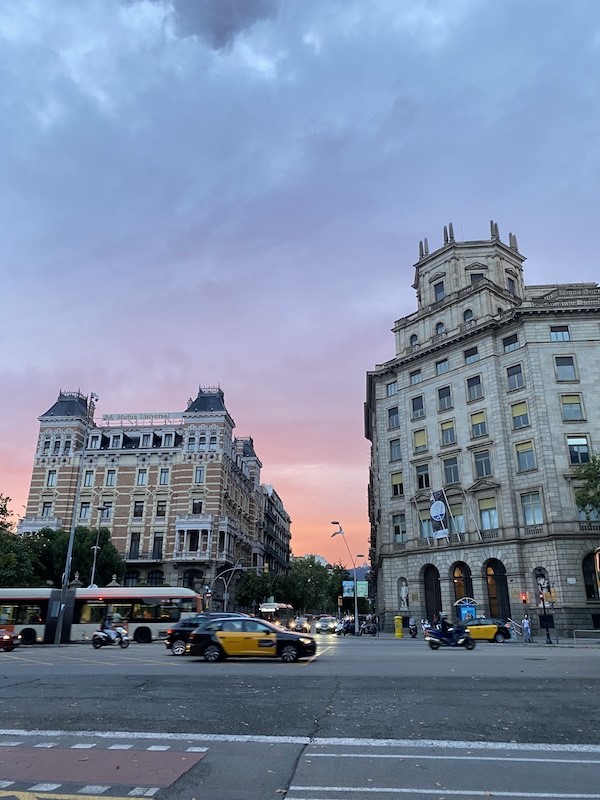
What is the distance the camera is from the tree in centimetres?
3925

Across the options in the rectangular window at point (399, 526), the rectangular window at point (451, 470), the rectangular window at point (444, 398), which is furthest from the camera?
the rectangular window at point (399, 526)

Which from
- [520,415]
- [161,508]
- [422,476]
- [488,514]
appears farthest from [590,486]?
[161,508]

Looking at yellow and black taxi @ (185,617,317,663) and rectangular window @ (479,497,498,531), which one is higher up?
rectangular window @ (479,497,498,531)

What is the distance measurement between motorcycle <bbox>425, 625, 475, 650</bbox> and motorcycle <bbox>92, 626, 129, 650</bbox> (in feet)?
51.2

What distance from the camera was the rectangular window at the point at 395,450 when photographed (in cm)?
5605

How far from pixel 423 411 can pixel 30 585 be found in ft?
129

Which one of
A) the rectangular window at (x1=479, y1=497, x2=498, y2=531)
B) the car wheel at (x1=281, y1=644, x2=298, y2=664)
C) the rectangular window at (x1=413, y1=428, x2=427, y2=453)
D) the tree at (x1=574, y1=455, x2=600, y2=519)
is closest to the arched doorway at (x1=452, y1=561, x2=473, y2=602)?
the rectangular window at (x1=479, y1=497, x2=498, y2=531)

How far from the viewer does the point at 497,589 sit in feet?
148

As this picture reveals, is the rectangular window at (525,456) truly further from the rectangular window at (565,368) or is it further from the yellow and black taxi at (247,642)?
the yellow and black taxi at (247,642)

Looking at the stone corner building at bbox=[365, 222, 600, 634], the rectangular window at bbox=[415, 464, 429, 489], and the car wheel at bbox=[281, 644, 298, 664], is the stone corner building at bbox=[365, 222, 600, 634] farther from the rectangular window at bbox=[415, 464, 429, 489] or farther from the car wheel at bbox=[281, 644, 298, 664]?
the car wheel at bbox=[281, 644, 298, 664]

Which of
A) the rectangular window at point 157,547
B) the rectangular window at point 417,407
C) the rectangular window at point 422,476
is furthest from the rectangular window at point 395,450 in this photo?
the rectangular window at point 157,547

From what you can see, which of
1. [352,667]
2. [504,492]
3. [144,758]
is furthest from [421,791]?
[504,492]

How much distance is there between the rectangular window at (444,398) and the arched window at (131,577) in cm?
3798

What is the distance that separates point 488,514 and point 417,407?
12.8 m
